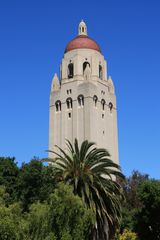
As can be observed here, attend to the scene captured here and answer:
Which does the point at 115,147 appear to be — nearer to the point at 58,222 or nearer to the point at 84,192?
the point at 84,192

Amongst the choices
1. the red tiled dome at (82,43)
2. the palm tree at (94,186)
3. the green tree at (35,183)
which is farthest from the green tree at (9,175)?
the red tiled dome at (82,43)

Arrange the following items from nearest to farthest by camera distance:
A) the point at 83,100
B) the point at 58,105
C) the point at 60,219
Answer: the point at 60,219 → the point at 83,100 → the point at 58,105

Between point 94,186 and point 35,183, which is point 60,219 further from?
point 35,183

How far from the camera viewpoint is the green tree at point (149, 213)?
4353 cm

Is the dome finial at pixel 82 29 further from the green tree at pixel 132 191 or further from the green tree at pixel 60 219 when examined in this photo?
the green tree at pixel 60 219

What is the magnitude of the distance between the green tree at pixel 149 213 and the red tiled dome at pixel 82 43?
117ft

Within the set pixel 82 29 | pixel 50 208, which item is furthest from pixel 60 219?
pixel 82 29

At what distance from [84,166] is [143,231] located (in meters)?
13.3

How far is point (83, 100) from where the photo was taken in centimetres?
6888

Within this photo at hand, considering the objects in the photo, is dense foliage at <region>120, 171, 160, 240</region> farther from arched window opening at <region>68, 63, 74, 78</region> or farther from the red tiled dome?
the red tiled dome

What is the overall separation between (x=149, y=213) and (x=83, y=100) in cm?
2924

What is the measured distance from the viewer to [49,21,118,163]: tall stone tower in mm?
67625

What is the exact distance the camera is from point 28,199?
38062 mm

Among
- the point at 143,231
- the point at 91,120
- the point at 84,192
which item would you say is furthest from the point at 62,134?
the point at 84,192
